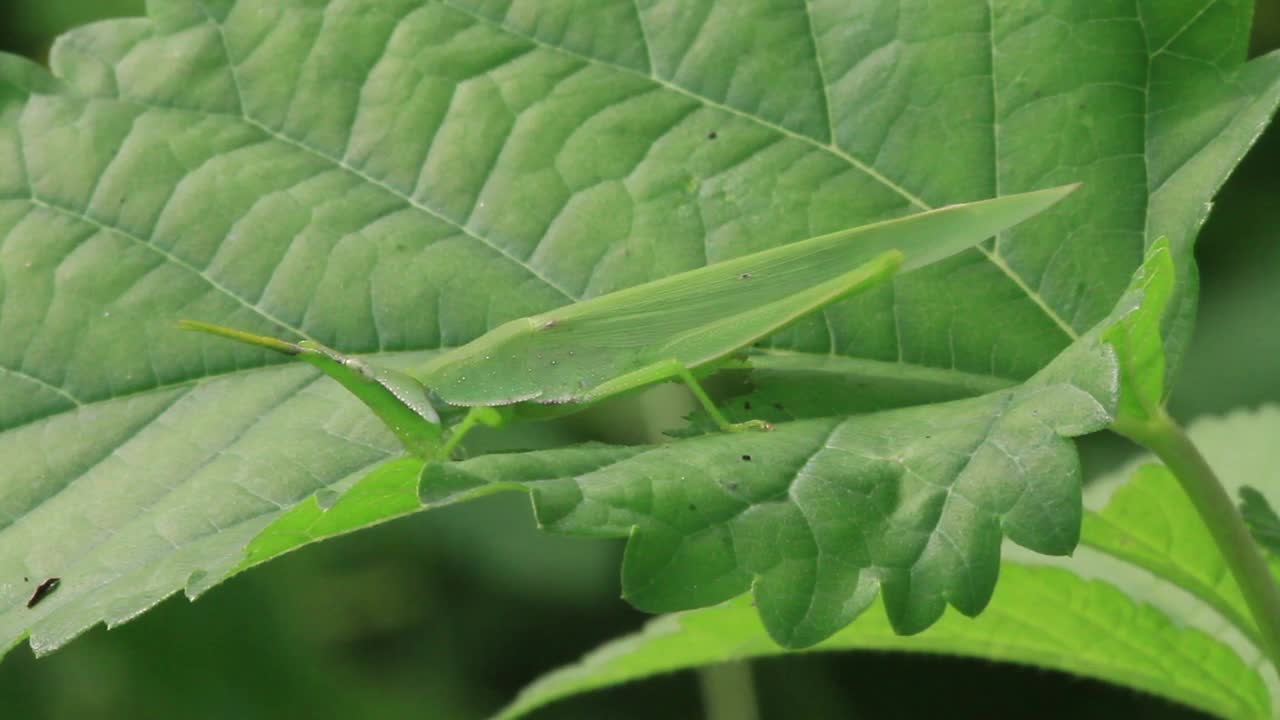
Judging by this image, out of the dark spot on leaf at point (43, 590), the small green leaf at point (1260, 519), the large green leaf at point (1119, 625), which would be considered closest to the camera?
the dark spot on leaf at point (43, 590)

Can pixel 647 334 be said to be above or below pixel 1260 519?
above

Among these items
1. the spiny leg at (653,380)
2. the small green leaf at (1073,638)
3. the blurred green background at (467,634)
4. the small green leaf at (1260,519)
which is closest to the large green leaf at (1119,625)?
the small green leaf at (1073,638)

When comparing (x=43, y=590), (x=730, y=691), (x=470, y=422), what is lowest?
(x=730, y=691)

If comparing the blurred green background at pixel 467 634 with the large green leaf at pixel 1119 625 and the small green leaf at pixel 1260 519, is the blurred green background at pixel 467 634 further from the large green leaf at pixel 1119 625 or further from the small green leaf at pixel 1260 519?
the small green leaf at pixel 1260 519

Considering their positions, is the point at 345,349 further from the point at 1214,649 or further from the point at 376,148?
the point at 1214,649

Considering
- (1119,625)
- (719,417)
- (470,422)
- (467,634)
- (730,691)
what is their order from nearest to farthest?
(719,417), (470,422), (1119,625), (730,691), (467,634)

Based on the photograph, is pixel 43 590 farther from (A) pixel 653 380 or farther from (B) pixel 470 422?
(A) pixel 653 380

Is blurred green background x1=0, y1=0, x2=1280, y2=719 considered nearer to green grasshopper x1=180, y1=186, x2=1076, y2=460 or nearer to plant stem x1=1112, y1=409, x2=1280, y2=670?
green grasshopper x1=180, y1=186, x2=1076, y2=460

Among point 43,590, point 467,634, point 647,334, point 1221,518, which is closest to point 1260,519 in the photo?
point 1221,518
